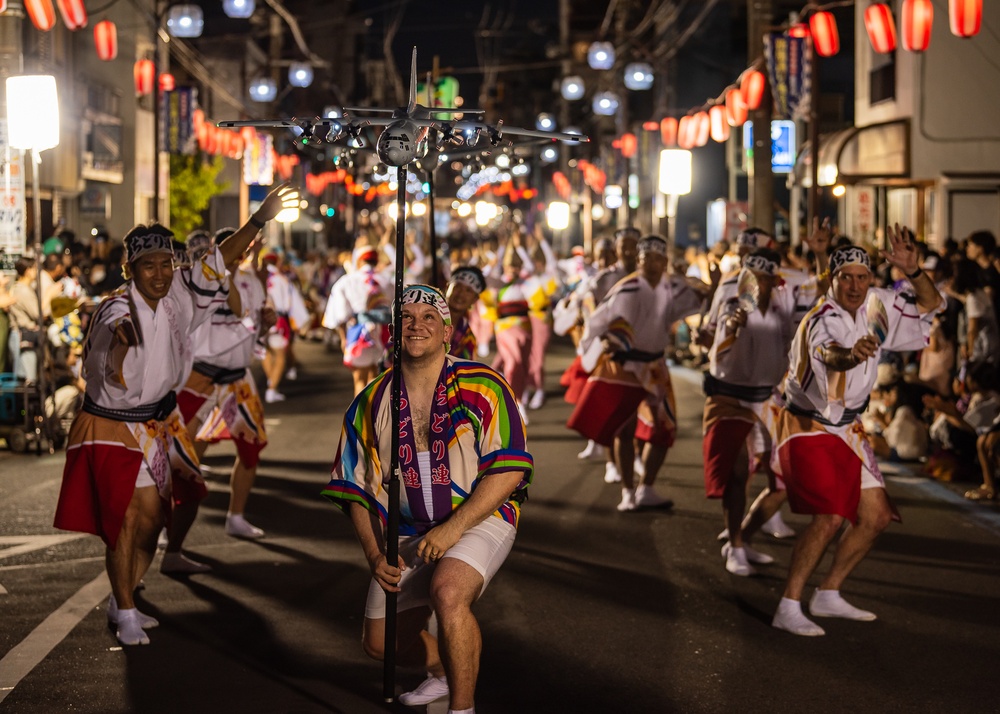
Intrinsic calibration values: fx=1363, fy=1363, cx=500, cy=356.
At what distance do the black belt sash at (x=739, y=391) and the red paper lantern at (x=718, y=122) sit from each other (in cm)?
1667

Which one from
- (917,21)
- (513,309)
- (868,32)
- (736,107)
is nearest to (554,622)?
(513,309)

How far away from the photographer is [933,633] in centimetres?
698

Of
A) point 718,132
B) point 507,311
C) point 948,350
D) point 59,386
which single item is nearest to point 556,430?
point 507,311

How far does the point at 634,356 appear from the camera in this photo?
10.6 meters

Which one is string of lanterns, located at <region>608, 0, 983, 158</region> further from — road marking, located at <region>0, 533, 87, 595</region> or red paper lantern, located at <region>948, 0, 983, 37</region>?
road marking, located at <region>0, 533, 87, 595</region>

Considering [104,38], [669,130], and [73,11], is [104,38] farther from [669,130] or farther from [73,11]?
[669,130]

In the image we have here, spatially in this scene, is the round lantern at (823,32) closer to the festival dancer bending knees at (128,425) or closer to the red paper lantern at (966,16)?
the red paper lantern at (966,16)

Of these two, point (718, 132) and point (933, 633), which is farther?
point (718, 132)

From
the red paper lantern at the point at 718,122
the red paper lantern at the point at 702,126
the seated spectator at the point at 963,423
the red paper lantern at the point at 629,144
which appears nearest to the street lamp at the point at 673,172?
the red paper lantern at the point at 718,122

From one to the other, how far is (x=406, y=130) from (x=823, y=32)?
49.8 feet

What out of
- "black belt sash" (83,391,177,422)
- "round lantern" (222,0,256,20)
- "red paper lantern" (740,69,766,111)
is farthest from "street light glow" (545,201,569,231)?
"black belt sash" (83,391,177,422)

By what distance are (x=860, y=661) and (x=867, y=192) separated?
75.3ft

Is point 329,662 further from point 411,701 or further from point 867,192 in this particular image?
point 867,192

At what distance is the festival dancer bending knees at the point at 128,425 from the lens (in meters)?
6.70
